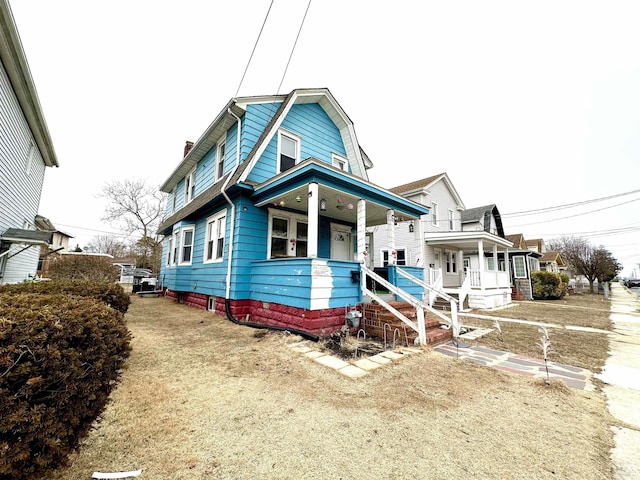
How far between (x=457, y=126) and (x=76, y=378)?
20019 mm

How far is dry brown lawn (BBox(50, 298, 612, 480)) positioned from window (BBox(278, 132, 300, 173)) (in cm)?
630

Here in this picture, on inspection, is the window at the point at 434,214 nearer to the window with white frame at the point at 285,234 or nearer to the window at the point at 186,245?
Result: the window with white frame at the point at 285,234

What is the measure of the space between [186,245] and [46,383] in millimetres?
9952

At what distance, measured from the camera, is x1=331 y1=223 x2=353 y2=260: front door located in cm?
988

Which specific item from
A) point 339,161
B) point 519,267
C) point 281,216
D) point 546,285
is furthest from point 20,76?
point 546,285

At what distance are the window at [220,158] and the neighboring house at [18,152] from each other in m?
4.80

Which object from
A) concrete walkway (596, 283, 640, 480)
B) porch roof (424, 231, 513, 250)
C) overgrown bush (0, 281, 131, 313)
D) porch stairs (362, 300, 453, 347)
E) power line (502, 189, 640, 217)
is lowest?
concrete walkway (596, 283, 640, 480)

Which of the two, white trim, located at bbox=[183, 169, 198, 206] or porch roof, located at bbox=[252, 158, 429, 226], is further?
white trim, located at bbox=[183, 169, 198, 206]

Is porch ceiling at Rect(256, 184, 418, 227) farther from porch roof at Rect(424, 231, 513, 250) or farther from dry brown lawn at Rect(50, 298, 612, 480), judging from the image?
porch roof at Rect(424, 231, 513, 250)

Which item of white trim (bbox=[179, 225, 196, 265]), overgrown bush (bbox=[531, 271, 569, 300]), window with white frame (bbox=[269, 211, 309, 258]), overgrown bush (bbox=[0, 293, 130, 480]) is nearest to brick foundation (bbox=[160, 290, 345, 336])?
window with white frame (bbox=[269, 211, 309, 258])

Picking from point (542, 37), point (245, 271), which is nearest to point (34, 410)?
point (245, 271)

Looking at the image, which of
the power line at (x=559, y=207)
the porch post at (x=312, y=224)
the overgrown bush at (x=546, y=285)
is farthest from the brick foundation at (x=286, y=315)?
the power line at (x=559, y=207)

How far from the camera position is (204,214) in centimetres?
973

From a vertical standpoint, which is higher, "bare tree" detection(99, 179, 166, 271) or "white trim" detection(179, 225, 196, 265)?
"bare tree" detection(99, 179, 166, 271)
